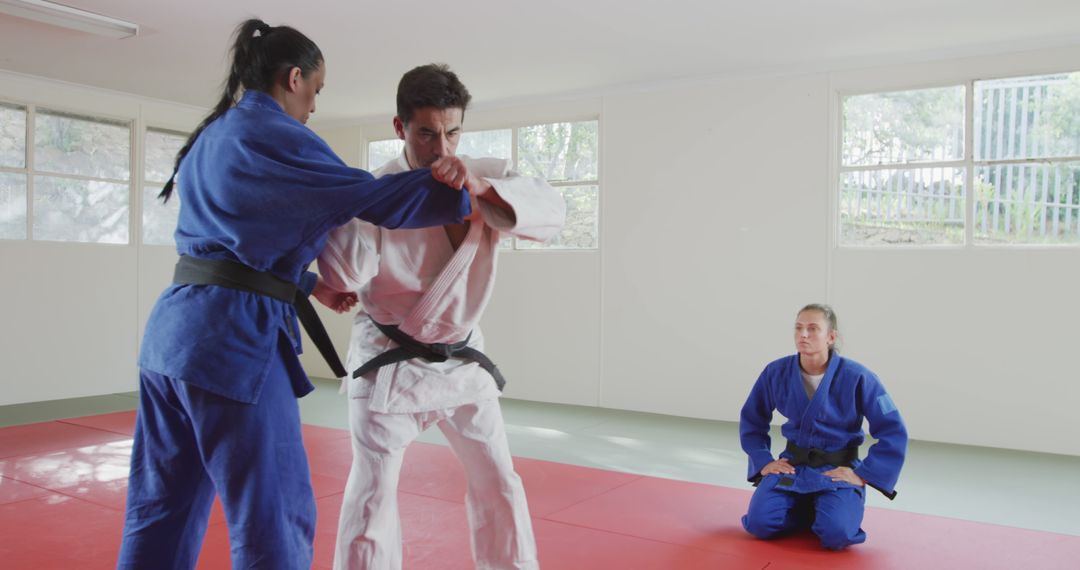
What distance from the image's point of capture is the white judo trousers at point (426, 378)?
5.85 feet

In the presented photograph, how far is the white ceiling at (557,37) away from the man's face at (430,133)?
3.23m

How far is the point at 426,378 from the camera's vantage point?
198cm

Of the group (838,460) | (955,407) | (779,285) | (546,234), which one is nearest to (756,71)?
(779,285)

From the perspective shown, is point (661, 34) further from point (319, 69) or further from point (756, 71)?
point (319, 69)

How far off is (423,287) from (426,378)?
229mm

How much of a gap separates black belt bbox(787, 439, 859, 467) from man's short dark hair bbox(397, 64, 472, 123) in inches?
87.5

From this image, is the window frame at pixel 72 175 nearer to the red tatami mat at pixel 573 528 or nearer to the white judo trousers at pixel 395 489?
the red tatami mat at pixel 573 528

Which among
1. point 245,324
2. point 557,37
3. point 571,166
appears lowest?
point 245,324

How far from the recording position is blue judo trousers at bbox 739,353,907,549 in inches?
127

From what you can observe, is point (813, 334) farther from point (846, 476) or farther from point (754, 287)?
point (754, 287)

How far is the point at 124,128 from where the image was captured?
7.97 metres

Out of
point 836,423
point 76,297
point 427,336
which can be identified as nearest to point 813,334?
point 836,423

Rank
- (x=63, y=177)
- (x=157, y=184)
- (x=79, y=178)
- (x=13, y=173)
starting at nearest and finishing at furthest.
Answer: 1. (x=13, y=173)
2. (x=63, y=177)
3. (x=79, y=178)
4. (x=157, y=184)

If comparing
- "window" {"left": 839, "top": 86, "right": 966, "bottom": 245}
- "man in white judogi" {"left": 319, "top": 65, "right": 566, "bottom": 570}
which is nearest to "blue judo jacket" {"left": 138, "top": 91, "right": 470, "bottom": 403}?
"man in white judogi" {"left": 319, "top": 65, "right": 566, "bottom": 570}
